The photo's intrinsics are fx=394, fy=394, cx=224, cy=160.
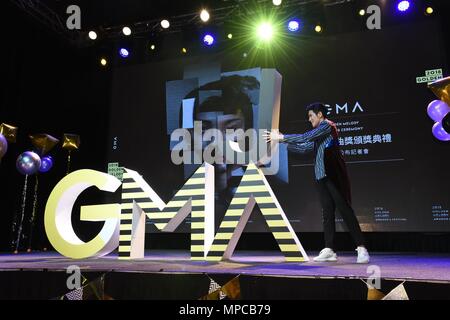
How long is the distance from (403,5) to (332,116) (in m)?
1.74

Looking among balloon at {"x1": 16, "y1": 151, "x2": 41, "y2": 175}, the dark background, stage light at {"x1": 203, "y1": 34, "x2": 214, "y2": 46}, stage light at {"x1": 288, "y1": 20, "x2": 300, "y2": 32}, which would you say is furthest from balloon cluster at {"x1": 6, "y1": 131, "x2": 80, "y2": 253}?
stage light at {"x1": 288, "y1": 20, "x2": 300, "y2": 32}

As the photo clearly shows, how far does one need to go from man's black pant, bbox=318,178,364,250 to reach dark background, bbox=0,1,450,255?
188 centimetres

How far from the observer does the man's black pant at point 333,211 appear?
3.28 meters

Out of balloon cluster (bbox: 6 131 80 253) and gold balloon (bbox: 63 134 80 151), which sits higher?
gold balloon (bbox: 63 134 80 151)

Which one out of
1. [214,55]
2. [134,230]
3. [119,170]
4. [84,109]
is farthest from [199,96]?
[134,230]

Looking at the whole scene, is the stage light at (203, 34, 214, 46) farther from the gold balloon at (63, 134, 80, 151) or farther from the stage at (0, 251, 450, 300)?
the stage at (0, 251, 450, 300)

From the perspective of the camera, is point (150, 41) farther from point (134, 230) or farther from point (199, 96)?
point (134, 230)

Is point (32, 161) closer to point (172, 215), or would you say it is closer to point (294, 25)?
point (172, 215)

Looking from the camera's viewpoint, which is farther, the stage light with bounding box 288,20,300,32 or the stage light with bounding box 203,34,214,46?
the stage light with bounding box 203,34,214,46

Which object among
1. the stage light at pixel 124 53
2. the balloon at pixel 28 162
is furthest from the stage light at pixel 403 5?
the balloon at pixel 28 162

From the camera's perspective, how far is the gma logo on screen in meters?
3.40

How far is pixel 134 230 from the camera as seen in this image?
3.78 metres

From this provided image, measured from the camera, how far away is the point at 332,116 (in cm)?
533
